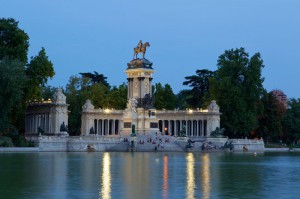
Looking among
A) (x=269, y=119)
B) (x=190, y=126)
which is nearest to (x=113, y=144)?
(x=190, y=126)

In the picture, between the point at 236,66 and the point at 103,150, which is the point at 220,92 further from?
the point at 103,150

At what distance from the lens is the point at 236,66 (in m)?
102

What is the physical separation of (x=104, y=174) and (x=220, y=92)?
70.0 m

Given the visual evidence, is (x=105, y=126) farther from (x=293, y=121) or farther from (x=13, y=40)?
(x=293, y=121)

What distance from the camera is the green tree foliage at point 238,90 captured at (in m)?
99.4

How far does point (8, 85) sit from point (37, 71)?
10973 mm

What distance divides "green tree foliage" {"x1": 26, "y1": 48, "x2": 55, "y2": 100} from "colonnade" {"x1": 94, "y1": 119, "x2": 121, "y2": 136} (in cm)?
1708

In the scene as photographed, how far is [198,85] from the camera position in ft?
410

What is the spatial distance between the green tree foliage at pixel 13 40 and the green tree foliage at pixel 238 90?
3319 centimetres

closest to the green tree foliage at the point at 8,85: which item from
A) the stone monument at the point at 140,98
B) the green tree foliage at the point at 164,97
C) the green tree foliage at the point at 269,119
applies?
the stone monument at the point at 140,98

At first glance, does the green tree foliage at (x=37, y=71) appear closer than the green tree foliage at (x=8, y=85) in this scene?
No

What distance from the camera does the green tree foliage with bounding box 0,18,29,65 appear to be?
79938 mm

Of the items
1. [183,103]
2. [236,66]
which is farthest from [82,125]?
[183,103]

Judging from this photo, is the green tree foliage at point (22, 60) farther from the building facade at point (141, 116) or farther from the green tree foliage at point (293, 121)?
the green tree foliage at point (293, 121)
